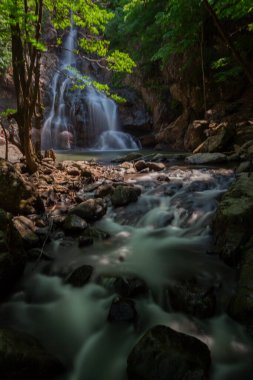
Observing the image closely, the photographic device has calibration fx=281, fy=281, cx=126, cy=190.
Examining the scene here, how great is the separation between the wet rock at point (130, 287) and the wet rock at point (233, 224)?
1.32 metres

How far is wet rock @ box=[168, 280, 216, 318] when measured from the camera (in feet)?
10.1

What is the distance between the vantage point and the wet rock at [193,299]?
308 centimetres

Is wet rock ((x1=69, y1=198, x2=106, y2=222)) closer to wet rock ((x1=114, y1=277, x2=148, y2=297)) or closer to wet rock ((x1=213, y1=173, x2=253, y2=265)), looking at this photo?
wet rock ((x1=114, y1=277, x2=148, y2=297))

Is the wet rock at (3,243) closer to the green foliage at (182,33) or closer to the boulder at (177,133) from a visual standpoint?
the green foliage at (182,33)

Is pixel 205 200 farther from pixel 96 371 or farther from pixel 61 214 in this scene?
pixel 96 371

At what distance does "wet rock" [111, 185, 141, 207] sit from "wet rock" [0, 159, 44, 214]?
1701mm

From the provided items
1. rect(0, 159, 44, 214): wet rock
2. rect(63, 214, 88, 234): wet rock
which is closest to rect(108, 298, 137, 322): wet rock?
rect(63, 214, 88, 234): wet rock

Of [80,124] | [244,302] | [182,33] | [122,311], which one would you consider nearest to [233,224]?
[244,302]

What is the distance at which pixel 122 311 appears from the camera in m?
3.15

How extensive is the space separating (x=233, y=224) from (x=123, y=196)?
2.76 metres

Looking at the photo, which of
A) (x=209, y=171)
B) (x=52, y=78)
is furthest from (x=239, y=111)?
(x=52, y=78)

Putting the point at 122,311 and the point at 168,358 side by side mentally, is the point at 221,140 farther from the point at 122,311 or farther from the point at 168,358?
the point at 168,358

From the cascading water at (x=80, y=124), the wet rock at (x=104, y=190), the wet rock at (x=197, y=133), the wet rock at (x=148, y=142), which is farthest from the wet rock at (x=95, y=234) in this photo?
the cascading water at (x=80, y=124)

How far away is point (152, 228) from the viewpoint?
5.54 m
